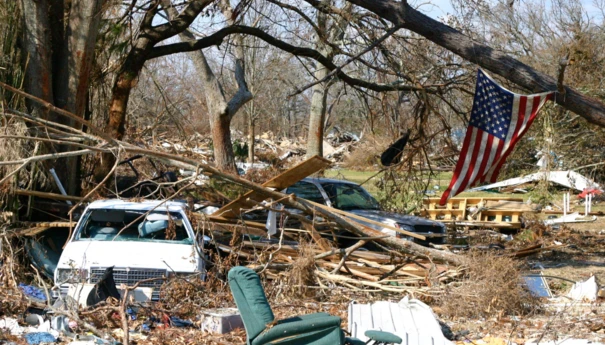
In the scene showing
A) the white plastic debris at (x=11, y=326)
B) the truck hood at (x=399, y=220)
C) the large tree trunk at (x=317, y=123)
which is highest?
the large tree trunk at (x=317, y=123)

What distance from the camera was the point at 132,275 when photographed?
8.74 meters

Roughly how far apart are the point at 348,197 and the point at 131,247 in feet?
17.5

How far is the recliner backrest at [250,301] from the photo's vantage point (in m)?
5.97

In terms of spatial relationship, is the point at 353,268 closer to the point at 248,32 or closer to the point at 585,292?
the point at 585,292

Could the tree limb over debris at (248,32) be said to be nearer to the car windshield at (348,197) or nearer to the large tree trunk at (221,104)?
the car windshield at (348,197)

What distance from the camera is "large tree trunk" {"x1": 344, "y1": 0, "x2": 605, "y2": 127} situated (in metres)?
11.5

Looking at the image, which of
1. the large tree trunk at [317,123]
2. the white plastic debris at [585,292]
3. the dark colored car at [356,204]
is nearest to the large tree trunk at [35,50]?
the dark colored car at [356,204]

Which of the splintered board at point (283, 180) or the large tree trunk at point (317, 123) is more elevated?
the large tree trunk at point (317, 123)

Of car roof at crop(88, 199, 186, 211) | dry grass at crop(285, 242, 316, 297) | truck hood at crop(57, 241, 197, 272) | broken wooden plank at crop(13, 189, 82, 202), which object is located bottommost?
dry grass at crop(285, 242, 316, 297)

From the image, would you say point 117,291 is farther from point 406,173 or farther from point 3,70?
point 406,173

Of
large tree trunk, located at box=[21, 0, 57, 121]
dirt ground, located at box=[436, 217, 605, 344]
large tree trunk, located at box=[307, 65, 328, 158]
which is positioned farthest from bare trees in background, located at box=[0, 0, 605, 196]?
large tree trunk, located at box=[307, 65, 328, 158]

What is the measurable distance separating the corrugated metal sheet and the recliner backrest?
1.61m

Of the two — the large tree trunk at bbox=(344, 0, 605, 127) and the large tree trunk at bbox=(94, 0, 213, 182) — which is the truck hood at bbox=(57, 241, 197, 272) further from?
the large tree trunk at bbox=(344, 0, 605, 127)

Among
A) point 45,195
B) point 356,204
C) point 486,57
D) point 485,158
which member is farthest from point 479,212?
point 45,195
